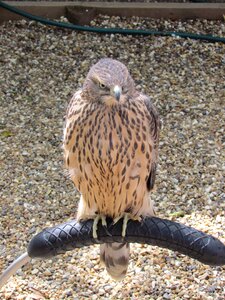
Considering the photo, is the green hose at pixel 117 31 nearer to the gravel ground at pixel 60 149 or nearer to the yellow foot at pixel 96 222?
the gravel ground at pixel 60 149

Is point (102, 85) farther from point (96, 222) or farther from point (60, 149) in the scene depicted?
point (60, 149)

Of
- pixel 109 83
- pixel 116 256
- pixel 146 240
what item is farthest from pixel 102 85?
pixel 116 256

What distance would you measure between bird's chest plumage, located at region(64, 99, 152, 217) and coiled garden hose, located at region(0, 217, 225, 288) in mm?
305

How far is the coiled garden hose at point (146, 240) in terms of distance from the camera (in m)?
2.26

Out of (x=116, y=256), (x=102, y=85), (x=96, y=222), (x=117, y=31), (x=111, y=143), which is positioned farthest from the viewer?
(x=117, y=31)

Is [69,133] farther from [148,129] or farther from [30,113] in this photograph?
[30,113]

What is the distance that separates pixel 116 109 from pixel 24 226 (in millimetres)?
1880

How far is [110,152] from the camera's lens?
268 cm

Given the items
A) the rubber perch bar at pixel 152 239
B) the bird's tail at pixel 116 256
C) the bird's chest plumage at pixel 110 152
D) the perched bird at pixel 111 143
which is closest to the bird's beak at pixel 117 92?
the perched bird at pixel 111 143

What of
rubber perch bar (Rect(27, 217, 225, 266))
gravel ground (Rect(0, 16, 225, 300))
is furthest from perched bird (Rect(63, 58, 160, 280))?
gravel ground (Rect(0, 16, 225, 300))

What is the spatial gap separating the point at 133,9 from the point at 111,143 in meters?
4.05

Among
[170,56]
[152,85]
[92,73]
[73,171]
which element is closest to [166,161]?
[152,85]

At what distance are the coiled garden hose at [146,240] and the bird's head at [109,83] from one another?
1.63 feet

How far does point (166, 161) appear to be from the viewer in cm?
483
